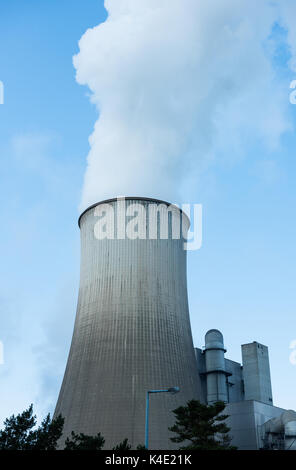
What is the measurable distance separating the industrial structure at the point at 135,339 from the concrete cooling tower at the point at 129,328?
4 centimetres

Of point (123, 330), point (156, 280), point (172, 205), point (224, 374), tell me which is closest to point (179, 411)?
point (123, 330)

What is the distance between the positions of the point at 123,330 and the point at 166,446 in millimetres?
4825

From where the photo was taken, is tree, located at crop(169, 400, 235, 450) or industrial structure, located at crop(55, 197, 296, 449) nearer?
tree, located at crop(169, 400, 235, 450)

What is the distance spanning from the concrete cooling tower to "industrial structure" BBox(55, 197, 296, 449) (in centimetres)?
4

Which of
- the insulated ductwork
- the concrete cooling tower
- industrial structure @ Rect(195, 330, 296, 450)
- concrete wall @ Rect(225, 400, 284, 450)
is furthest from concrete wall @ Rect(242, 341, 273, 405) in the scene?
the concrete cooling tower

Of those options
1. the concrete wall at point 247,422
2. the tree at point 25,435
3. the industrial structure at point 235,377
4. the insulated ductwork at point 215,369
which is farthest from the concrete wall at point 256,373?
the tree at point 25,435

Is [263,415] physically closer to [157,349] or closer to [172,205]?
[157,349]

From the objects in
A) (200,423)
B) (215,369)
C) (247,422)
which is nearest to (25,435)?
(200,423)

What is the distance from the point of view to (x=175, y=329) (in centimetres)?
2198

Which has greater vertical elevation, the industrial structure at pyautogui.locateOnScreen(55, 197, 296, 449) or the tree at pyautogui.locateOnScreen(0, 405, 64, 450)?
the industrial structure at pyautogui.locateOnScreen(55, 197, 296, 449)

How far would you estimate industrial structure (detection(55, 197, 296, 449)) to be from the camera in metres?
20.1

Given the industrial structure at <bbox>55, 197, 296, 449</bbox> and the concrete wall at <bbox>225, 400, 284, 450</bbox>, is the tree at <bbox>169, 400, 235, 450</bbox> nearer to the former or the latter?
the industrial structure at <bbox>55, 197, 296, 449</bbox>

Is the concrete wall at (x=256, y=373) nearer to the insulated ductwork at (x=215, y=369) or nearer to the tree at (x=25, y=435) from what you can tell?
the insulated ductwork at (x=215, y=369)
